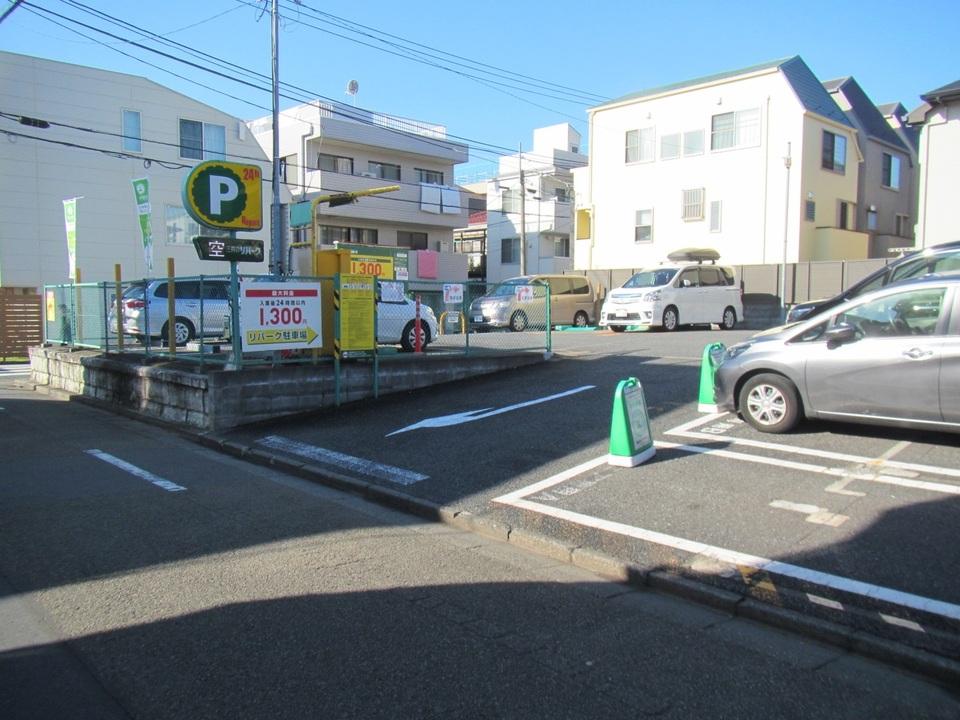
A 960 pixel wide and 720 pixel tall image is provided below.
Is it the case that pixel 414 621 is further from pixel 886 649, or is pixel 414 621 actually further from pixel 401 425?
pixel 401 425

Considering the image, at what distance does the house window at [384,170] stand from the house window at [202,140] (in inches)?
287

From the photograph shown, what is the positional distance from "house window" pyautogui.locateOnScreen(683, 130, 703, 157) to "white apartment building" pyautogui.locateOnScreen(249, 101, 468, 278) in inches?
544

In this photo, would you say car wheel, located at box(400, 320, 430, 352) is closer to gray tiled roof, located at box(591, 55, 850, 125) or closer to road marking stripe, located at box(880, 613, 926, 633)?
road marking stripe, located at box(880, 613, 926, 633)

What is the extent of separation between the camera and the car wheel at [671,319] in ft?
62.1

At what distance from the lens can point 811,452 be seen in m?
6.96

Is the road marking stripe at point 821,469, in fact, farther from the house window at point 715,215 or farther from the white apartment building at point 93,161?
the white apartment building at point 93,161

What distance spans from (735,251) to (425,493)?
21.9 m

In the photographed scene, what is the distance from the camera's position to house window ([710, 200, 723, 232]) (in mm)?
26422

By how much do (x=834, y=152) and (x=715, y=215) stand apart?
4.67m

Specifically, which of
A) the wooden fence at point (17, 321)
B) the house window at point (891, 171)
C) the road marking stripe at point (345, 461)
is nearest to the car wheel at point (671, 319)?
the road marking stripe at point (345, 461)

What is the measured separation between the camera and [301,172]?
1296 inches

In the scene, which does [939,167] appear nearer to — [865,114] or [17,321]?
[865,114]

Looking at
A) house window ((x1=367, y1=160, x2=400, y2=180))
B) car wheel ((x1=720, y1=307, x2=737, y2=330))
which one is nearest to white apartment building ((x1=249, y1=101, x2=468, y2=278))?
house window ((x1=367, y1=160, x2=400, y2=180))

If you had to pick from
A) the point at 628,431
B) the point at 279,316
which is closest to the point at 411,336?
the point at 279,316
